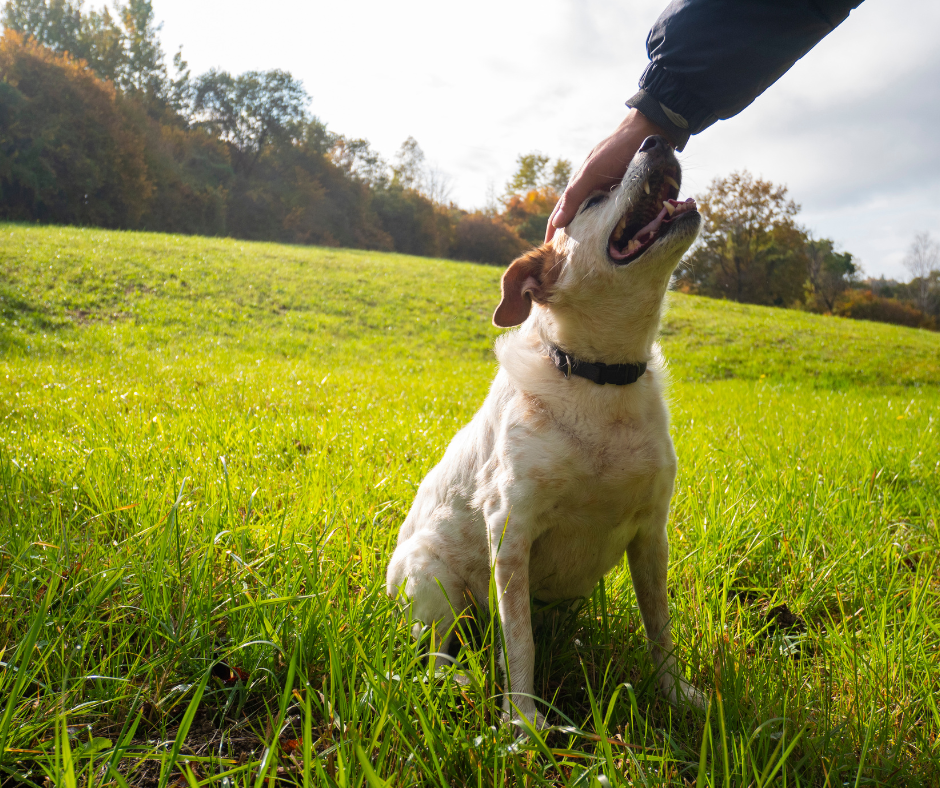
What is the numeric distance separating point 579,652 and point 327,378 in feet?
22.5

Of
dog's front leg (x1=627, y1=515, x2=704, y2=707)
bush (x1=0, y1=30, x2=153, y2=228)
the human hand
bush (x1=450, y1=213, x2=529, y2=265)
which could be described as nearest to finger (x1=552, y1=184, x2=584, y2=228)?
the human hand

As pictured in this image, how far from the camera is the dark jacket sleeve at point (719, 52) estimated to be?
2.21 m

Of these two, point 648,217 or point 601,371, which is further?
point 648,217

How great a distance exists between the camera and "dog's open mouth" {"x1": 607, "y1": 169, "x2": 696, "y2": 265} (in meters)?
2.19

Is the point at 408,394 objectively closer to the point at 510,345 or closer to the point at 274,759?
the point at 510,345

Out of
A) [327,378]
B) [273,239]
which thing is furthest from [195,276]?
[273,239]

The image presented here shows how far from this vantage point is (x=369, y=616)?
191 cm

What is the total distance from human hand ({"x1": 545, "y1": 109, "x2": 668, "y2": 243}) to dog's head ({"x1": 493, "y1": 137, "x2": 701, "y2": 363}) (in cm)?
11

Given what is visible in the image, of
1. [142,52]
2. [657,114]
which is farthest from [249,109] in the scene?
[657,114]

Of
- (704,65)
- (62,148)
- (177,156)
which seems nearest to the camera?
(704,65)

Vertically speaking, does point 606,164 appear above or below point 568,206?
above

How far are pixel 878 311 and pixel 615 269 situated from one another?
52.8 meters

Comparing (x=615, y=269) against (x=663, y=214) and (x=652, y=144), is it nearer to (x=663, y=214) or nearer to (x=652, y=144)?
(x=663, y=214)

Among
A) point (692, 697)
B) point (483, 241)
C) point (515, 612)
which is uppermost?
point (483, 241)
